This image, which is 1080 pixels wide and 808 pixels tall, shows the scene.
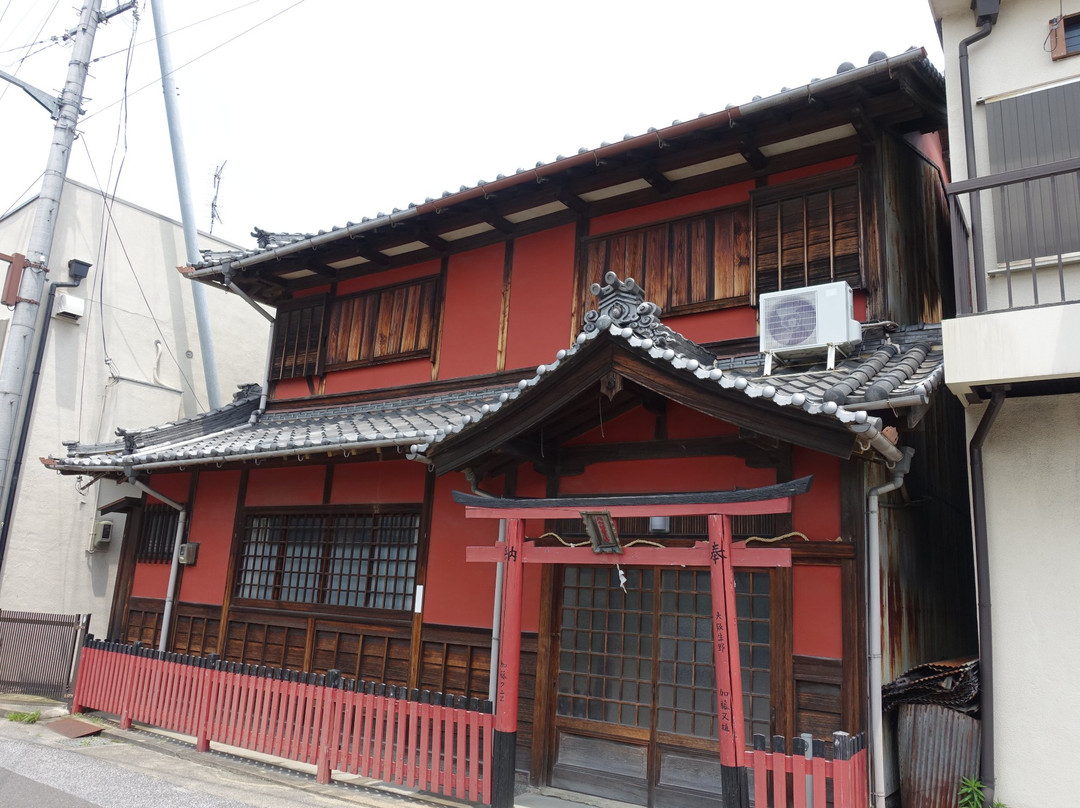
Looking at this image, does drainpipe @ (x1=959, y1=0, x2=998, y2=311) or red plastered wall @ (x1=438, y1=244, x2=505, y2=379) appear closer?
drainpipe @ (x1=959, y1=0, x2=998, y2=311)

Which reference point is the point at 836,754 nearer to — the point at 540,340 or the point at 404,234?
the point at 540,340

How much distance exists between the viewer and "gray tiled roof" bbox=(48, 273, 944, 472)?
5996 millimetres

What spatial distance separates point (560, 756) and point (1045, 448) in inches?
214

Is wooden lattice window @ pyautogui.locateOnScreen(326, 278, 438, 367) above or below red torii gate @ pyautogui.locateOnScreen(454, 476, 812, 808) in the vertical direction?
above

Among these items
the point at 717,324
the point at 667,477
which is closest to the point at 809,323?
the point at 717,324

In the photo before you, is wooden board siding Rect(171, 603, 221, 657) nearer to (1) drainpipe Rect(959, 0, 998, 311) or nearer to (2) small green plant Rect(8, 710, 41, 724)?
(2) small green plant Rect(8, 710, 41, 724)

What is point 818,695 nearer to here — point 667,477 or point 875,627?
point 875,627

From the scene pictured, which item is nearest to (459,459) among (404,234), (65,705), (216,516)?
(404,234)

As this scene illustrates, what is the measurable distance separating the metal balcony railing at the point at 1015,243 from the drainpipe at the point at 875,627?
1699 millimetres

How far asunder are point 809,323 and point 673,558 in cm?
283

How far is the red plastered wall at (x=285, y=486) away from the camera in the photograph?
11.2 metres

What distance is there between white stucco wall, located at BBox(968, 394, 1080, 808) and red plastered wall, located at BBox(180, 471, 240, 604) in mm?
10264

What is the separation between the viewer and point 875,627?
648cm

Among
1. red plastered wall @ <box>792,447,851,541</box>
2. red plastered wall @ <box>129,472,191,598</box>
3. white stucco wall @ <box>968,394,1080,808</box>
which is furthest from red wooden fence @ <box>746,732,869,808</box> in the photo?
red plastered wall @ <box>129,472,191,598</box>
